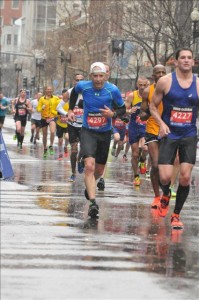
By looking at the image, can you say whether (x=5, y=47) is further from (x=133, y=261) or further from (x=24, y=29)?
(x=133, y=261)

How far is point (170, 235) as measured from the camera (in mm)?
10094

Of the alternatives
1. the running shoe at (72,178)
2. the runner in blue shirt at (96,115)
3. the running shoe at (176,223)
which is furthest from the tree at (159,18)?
the running shoe at (176,223)

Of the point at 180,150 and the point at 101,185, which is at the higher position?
the point at 180,150

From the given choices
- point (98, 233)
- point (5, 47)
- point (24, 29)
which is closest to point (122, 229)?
point (98, 233)

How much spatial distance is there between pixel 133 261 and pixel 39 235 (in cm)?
139

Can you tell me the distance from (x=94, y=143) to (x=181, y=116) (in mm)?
1610

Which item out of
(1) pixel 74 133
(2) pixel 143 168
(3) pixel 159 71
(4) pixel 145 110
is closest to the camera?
(3) pixel 159 71

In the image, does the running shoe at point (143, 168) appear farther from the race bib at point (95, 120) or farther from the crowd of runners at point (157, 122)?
the race bib at point (95, 120)

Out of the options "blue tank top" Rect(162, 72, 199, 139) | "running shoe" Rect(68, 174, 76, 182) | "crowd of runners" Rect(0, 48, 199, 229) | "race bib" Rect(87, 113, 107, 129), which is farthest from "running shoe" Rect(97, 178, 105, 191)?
A: "blue tank top" Rect(162, 72, 199, 139)

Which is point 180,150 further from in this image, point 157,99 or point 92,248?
point 92,248

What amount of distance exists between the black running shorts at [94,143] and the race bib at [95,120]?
0.25 feet

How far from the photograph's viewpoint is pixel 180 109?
10688 mm

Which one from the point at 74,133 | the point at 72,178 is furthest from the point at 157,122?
the point at 74,133

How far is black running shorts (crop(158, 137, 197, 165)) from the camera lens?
425 inches
